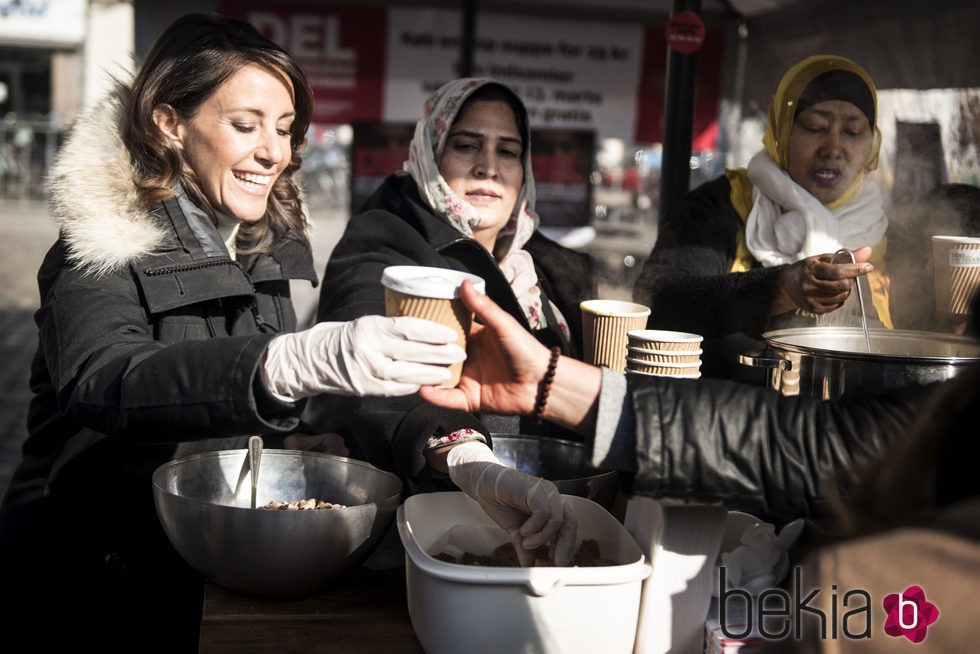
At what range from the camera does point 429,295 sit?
4.80 ft

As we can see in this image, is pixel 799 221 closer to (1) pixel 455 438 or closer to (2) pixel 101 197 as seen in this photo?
(1) pixel 455 438

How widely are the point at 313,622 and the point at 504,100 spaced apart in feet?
5.53

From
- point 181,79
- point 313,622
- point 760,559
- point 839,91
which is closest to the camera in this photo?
point 760,559

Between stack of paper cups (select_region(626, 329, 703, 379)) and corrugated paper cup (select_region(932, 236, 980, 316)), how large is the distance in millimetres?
816

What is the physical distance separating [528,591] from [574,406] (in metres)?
0.31

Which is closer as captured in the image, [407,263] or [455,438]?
[455,438]

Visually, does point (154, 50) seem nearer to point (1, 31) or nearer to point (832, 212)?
point (832, 212)

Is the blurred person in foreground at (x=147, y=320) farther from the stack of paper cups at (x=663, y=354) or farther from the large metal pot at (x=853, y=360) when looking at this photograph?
the large metal pot at (x=853, y=360)

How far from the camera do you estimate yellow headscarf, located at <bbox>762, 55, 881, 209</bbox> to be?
2.91 metres

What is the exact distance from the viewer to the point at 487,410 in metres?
1.59

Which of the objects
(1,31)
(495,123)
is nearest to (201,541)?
(495,123)
